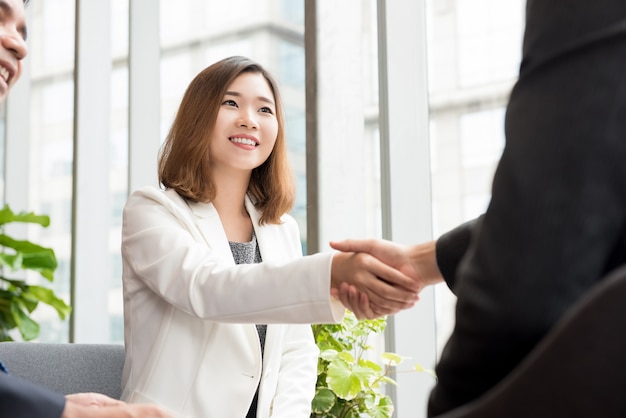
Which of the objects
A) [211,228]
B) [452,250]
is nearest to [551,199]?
[452,250]

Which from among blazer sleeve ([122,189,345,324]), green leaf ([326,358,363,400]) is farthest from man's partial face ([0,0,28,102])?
green leaf ([326,358,363,400])

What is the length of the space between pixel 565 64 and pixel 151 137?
3.85 m

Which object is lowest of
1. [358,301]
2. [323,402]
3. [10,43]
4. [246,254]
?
[323,402]

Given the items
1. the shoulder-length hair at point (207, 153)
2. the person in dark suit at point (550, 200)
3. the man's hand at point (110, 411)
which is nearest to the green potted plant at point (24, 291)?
the shoulder-length hair at point (207, 153)

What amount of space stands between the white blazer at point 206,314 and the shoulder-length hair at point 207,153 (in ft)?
0.27

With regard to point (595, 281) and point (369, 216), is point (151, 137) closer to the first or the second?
point (369, 216)

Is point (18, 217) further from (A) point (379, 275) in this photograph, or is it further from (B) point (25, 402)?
(B) point (25, 402)

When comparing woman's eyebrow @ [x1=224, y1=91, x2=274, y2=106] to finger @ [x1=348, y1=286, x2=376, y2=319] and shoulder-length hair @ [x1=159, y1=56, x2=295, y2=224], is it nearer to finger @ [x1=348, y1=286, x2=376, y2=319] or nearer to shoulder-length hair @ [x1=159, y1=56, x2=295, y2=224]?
shoulder-length hair @ [x1=159, y1=56, x2=295, y2=224]

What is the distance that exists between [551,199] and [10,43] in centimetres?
124

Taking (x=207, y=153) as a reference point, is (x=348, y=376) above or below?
below

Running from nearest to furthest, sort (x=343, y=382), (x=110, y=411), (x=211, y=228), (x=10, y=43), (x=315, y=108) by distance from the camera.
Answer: (x=110, y=411)
(x=10, y=43)
(x=211, y=228)
(x=343, y=382)
(x=315, y=108)

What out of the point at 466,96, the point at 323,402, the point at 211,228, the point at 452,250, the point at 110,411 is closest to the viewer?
the point at 110,411

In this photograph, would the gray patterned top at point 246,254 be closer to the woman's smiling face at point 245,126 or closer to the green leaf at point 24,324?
the woman's smiling face at point 245,126

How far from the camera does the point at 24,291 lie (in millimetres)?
4141
